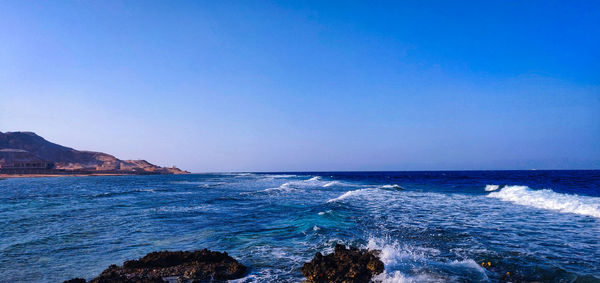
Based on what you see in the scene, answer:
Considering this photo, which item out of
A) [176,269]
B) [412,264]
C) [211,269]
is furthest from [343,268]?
[176,269]

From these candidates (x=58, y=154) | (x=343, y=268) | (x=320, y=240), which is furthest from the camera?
(x=58, y=154)

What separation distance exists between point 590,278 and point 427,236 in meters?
4.58

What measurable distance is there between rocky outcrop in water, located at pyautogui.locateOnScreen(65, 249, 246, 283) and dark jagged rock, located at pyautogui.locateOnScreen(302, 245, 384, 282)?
1.87 meters

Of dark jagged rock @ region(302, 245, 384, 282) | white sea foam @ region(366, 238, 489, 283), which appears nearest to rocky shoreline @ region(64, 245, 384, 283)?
dark jagged rock @ region(302, 245, 384, 282)

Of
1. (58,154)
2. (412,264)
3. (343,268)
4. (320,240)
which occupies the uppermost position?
(58,154)

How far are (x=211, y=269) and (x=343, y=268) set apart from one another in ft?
10.4

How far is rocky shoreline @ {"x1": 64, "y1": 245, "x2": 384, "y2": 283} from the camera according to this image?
6.45 meters

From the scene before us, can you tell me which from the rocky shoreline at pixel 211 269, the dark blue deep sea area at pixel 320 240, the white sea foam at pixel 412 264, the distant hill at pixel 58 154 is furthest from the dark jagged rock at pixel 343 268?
the distant hill at pixel 58 154

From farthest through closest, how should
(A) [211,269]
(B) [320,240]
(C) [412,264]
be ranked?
1. (B) [320,240]
2. (C) [412,264]
3. (A) [211,269]

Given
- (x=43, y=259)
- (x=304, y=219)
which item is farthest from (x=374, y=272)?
(x=43, y=259)

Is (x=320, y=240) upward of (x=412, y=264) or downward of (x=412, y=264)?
downward

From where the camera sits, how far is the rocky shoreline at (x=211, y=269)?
6453 millimetres

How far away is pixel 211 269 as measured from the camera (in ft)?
23.5

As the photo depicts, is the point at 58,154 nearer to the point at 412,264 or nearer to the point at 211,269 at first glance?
the point at 211,269
